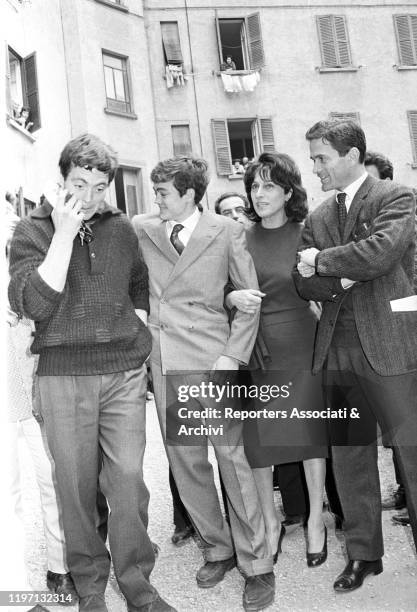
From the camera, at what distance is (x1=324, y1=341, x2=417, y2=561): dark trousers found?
2.88 metres

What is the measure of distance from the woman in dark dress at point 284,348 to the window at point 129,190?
11.8m

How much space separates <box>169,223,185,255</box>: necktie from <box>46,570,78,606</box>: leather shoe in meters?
1.47

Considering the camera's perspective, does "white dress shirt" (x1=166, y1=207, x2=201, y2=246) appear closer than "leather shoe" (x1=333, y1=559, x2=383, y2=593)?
No

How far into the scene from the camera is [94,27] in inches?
576

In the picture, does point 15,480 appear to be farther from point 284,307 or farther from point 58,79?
point 58,79

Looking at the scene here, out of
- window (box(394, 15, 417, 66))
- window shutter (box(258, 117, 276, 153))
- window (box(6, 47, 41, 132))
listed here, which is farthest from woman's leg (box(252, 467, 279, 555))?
window (box(394, 15, 417, 66))

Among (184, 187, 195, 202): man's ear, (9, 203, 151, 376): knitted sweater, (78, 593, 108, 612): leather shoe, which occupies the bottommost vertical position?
(78, 593, 108, 612): leather shoe

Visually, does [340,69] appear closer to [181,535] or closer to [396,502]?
[396,502]

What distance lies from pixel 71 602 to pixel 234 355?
4.01 ft

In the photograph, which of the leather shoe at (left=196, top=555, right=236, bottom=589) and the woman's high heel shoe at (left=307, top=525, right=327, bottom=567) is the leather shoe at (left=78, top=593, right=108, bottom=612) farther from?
the woman's high heel shoe at (left=307, top=525, right=327, bottom=567)

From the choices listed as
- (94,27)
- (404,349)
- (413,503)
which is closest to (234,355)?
(404,349)

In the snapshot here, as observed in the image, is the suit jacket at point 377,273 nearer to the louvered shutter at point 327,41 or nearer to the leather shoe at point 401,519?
the leather shoe at point 401,519

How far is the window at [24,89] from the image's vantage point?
1137 cm

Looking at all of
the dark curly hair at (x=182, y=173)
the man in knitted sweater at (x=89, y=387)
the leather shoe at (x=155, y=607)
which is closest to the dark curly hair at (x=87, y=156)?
the man in knitted sweater at (x=89, y=387)
